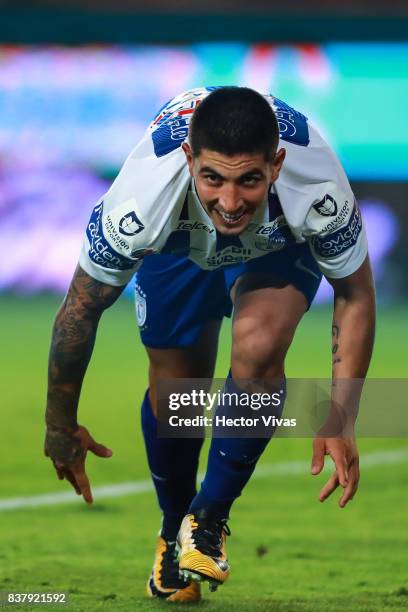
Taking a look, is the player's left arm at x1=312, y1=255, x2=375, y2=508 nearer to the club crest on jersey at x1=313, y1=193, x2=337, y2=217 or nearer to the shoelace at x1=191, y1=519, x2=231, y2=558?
A: the club crest on jersey at x1=313, y1=193, x2=337, y2=217

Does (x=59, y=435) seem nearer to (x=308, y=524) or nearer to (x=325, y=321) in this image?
(x=308, y=524)

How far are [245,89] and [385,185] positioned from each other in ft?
34.0

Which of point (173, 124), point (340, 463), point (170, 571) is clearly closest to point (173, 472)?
point (170, 571)

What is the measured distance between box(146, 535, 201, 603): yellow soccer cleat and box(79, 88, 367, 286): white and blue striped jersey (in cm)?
117

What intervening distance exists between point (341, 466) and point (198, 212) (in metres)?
0.88

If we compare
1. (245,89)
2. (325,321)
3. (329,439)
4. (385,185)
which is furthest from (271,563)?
(385,185)

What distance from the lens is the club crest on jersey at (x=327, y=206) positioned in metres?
3.61

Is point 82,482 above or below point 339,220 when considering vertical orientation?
below

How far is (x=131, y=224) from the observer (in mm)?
3498

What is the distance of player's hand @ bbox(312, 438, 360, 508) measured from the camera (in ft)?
11.7

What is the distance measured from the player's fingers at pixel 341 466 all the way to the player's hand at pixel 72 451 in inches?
32.1

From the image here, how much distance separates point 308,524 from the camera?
5.44 m

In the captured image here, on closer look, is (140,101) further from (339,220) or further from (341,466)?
(341,466)

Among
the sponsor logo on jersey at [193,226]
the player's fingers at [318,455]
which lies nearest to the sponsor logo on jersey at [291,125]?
the sponsor logo on jersey at [193,226]
